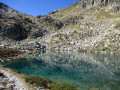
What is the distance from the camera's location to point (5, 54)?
287 feet

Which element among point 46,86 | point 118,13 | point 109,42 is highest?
point 118,13

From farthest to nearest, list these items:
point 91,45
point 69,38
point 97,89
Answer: point 69,38, point 91,45, point 97,89

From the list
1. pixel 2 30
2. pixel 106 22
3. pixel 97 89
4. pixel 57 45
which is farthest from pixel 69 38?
pixel 97 89

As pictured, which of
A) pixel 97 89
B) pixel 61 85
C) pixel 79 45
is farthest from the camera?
pixel 79 45

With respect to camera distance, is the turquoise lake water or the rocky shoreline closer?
the rocky shoreline

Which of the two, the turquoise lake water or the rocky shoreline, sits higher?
the rocky shoreline

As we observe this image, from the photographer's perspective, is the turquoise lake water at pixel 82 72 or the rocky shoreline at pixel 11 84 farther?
the turquoise lake water at pixel 82 72

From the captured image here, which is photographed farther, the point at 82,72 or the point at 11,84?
the point at 82,72

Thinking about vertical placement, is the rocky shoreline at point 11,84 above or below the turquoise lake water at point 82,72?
above

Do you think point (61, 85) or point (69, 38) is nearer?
point (61, 85)

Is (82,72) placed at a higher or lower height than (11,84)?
lower

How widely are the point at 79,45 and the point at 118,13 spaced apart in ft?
307

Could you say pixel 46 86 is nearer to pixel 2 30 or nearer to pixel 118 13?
pixel 2 30

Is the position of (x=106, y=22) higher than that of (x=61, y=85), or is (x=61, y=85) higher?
(x=106, y=22)
